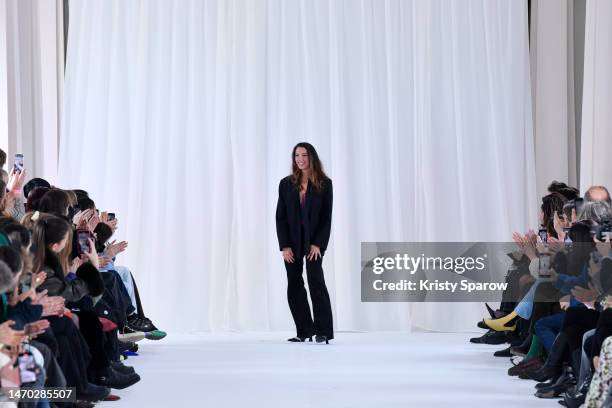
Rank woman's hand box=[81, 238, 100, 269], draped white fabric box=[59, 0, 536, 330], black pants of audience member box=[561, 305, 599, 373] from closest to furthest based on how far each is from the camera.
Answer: black pants of audience member box=[561, 305, 599, 373] < woman's hand box=[81, 238, 100, 269] < draped white fabric box=[59, 0, 536, 330]

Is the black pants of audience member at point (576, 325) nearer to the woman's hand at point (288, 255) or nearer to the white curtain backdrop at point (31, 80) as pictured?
the woman's hand at point (288, 255)

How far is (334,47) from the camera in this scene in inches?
303

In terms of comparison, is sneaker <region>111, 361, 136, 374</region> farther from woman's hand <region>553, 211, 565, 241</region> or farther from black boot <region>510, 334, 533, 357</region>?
woman's hand <region>553, 211, 565, 241</region>

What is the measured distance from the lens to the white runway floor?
14.8 feet

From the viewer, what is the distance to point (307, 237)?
6.84m

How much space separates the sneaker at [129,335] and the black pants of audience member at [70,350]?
1550 millimetres

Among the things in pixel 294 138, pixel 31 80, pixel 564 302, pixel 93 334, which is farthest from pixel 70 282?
pixel 294 138

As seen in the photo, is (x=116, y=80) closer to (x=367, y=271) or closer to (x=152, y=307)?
(x=152, y=307)

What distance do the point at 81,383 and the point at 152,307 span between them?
3.47 metres

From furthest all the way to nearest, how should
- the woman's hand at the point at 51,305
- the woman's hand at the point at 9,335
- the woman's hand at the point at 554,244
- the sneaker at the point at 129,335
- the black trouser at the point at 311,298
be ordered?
the black trouser at the point at 311,298
the sneaker at the point at 129,335
the woman's hand at the point at 554,244
the woman's hand at the point at 51,305
the woman's hand at the point at 9,335

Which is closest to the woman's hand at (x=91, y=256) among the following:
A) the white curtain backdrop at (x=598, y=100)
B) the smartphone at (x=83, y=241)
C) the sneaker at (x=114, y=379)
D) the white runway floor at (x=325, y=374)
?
the smartphone at (x=83, y=241)

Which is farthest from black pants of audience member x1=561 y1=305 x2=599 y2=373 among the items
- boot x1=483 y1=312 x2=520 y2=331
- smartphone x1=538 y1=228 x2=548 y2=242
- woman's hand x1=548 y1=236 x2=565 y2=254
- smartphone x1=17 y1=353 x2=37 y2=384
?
smartphone x1=17 y1=353 x2=37 y2=384

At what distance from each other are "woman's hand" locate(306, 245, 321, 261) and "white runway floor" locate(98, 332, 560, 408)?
0.52 m

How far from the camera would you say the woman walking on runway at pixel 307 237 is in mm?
6793
